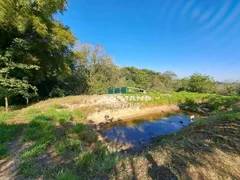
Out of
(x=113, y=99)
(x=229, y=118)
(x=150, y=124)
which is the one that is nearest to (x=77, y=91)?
(x=113, y=99)

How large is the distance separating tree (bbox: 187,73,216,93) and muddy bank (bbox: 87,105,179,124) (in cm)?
736

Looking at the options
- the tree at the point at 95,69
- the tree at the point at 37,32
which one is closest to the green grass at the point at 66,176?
the tree at the point at 37,32

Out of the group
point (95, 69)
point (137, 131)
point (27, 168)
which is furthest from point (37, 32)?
point (95, 69)

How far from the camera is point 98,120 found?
7441mm

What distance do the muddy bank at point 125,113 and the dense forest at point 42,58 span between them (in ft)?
11.0

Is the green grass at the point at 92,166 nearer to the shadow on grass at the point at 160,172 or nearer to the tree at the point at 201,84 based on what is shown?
the shadow on grass at the point at 160,172

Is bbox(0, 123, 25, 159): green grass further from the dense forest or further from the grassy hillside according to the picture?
the dense forest

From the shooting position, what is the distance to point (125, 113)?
8.98 metres

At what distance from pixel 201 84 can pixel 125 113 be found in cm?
1267

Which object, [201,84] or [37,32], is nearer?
[37,32]

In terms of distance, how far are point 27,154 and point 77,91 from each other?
11.4 metres

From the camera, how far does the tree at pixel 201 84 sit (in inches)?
645

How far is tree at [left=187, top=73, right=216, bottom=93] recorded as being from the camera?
16375 mm

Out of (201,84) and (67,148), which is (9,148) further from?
(201,84)
